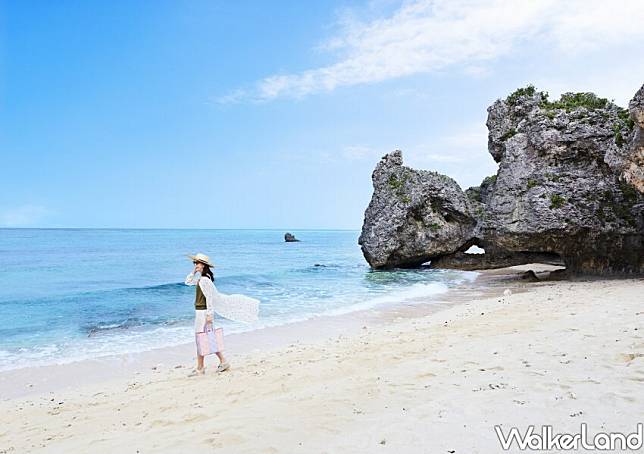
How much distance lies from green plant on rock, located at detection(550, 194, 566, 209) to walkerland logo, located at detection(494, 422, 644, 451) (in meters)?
13.2

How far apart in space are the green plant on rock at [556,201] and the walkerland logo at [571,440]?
13156 mm

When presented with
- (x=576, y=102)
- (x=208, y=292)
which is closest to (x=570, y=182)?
(x=576, y=102)

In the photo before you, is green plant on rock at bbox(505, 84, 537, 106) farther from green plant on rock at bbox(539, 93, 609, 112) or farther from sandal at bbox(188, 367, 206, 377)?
sandal at bbox(188, 367, 206, 377)

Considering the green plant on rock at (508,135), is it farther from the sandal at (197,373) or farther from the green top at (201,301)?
the sandal at (197,373)

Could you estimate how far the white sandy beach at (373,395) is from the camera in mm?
3893

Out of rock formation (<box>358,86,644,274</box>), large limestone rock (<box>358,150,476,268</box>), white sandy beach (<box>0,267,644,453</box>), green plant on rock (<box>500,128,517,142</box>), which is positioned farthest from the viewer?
large limestone rock (<box>358,150,476,268</box>)

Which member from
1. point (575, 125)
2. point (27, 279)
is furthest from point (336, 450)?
point (27, 279)

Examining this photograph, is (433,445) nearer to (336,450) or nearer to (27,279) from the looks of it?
(336,450)

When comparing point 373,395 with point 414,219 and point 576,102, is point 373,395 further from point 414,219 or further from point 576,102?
point 414,219

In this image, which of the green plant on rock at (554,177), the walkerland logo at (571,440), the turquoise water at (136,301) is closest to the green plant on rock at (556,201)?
the green plant on rock at (554,177)

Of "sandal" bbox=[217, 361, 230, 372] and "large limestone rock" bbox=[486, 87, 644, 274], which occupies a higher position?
"large limestone rock" bbox=[486, 87, 644, 274]

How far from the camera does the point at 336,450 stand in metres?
3.62

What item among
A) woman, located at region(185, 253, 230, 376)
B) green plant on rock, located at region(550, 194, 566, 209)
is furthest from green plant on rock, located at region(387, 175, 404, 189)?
woman, located at region(185, 253, 230, 376)

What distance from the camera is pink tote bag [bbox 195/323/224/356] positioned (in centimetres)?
747
